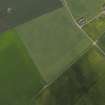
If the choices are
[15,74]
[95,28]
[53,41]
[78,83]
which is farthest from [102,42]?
[15,74]

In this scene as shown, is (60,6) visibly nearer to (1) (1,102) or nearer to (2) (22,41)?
(2) (22,41)

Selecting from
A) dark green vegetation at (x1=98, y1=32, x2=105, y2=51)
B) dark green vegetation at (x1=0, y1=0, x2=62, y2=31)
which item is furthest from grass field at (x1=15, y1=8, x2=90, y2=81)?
dark green vegetation at (x1=98, y1=32, x2=105, y2=51)

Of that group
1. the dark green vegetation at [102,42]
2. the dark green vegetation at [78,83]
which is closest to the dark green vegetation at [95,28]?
the dark green vegetation at [102,42]

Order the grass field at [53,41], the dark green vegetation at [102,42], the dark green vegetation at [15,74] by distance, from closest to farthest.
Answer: the dark green vegetation at [15,74] < the grass field at [53,41] < the dark green vegetation at [102,42]

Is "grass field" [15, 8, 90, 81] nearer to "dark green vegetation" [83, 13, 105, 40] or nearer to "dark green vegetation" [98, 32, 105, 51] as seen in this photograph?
"dark green vegetation" [83, 13, 105, 40]

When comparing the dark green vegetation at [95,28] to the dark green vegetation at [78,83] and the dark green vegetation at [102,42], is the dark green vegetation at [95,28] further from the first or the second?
the dark green vegetation at [78,83]

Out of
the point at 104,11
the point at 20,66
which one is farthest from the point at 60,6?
the point at 20,66
